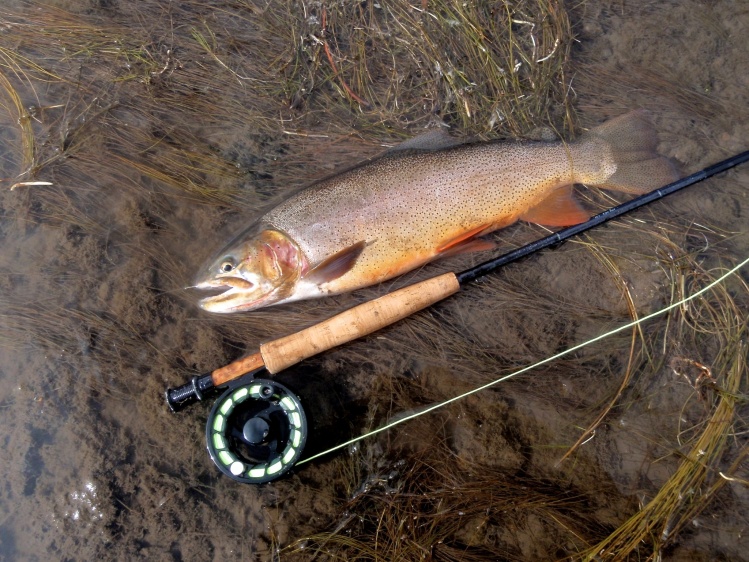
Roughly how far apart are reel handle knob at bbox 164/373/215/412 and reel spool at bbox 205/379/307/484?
0.35ft

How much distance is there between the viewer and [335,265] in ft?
9.44

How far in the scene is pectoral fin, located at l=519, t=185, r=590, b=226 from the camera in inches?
121

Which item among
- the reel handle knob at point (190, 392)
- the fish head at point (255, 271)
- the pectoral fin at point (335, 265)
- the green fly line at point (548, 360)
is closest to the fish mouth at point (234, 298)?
the fish head at point (255, 271)

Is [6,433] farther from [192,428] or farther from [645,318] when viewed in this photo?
[645,318]

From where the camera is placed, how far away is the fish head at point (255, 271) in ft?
9.44

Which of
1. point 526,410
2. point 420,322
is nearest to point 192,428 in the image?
point 420,322

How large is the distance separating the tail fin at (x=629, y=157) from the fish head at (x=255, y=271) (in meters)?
2.04

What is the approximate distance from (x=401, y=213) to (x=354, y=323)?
0.76m

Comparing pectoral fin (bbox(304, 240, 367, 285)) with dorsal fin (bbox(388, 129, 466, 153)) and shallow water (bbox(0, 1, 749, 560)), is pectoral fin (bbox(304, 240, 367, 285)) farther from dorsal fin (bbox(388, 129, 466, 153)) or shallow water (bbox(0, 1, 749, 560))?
dorsal fin (bbox(388, 129, 466, 153))

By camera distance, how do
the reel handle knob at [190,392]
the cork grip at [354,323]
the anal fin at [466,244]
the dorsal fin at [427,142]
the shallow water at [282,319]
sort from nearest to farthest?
the reel handle knob at [190,392], the cork grip at [354,323], the shallow water at [282,319], the anal fin at [466,244], the dorsal fin at [427,142]

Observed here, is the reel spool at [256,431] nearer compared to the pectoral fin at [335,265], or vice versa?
the reel spool at [256,431]

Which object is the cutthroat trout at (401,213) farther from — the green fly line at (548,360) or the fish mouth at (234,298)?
the green fly line at (548,360)

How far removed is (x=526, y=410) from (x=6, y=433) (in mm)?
3223

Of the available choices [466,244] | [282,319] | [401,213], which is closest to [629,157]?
[466,244]
